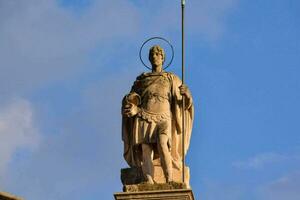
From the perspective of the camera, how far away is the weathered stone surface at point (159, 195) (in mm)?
29609

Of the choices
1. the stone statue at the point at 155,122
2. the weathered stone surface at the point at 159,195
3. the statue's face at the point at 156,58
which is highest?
the statue's face at the point at 156,58

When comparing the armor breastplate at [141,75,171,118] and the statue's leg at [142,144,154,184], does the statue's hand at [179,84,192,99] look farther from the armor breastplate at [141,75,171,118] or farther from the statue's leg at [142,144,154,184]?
the statue's leg at [142,144,154,184]

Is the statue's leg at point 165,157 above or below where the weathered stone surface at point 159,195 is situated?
above

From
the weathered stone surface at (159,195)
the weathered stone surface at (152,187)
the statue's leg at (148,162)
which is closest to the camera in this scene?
the weathered stone surface at (159,195)

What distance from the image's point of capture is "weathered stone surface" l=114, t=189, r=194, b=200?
2961 centimetres

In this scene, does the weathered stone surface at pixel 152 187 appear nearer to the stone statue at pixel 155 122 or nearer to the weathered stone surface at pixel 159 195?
the weathered stone surface at pixel 159 195

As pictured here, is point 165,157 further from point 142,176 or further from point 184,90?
point 184,90

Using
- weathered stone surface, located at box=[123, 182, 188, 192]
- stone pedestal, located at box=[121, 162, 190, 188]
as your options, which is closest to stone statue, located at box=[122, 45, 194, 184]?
stone pedestal, located at box=[121, 162, 190, 188]

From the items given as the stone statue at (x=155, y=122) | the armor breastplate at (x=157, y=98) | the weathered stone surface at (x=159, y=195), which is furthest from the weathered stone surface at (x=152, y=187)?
the armor breastplate at (x=157, y=98)

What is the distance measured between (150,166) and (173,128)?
115 centimetres

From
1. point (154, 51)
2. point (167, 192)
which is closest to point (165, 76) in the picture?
point (154, 51)

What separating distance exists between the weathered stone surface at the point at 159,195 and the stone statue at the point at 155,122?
1.68ft

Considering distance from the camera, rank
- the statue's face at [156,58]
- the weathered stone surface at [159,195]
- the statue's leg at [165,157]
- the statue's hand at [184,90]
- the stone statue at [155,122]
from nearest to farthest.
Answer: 1. the weathered stone surface at [159,195]
2. the statue's leg at [165,157]
3. the stone statue at [155,122]
4. the statue's hand at [184,90]
5. the statue's face at [156,58]

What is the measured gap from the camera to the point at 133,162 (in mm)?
30859
